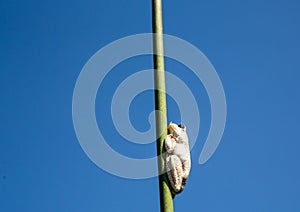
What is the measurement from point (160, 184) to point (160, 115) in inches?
15.8

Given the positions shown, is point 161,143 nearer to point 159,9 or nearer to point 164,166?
point 164,166

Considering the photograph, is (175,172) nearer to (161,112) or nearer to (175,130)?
(175,130)

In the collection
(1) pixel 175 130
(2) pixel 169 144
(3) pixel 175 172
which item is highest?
(1) pixel 175 130

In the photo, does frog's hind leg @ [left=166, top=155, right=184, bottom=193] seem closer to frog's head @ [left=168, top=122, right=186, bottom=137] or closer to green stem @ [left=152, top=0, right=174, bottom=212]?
green stem @ [left=152, top=0, right=174, bottom=212]

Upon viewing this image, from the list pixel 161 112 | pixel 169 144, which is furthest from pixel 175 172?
pixel 161 112

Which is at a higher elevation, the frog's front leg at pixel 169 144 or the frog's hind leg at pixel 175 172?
the frog's front leg at pixel 169 144

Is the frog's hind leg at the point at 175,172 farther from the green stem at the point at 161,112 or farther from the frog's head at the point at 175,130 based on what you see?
the frog's head at the point at 175,130

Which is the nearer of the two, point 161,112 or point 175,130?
point 161,112

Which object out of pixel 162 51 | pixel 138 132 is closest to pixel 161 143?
pixel 162 51

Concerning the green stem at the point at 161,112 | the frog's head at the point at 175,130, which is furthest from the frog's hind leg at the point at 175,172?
the frog's head at the point at 175,130

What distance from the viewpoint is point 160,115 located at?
2.69 meters

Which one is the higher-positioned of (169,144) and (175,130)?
(175,130)

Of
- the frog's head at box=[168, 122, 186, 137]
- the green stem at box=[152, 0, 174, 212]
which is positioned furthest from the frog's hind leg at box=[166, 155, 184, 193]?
the frog's head at box=[168, 122, 186, 137]

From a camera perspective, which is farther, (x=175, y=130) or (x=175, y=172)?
(x=175, y=130)
